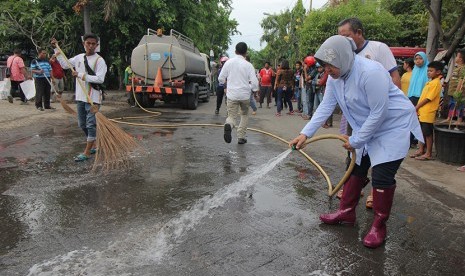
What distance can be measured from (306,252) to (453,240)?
142 cm

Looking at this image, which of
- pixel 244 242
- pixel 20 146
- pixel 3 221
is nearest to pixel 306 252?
pixel 244 242

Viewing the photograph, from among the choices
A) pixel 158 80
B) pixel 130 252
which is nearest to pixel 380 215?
pixel 130 252

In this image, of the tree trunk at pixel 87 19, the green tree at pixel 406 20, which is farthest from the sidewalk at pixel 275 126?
the green tree at pixel 406 20

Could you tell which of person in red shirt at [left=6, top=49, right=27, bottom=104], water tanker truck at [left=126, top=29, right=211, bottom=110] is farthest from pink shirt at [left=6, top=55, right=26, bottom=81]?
water tanker truck at [left=126, top=29, right=211, bottom=110]

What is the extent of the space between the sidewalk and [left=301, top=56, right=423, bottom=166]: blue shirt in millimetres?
2270

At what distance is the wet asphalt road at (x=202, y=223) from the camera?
9.87ft

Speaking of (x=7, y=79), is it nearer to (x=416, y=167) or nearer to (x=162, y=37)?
(x=162, y=37)

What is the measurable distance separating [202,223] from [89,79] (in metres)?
3.19

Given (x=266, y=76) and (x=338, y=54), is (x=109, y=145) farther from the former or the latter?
(x=266, y=76)

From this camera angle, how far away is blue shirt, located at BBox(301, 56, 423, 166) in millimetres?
3164

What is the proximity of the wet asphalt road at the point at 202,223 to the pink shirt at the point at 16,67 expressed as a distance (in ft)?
24.7

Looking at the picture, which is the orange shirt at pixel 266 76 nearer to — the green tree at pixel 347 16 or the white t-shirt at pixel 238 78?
the green tree at pixel 347 16

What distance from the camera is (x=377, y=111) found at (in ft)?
10.4

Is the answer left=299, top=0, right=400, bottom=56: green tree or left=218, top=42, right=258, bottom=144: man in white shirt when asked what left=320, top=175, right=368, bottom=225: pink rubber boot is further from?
left=299, top=0, right=400, bottom=56: green tree
